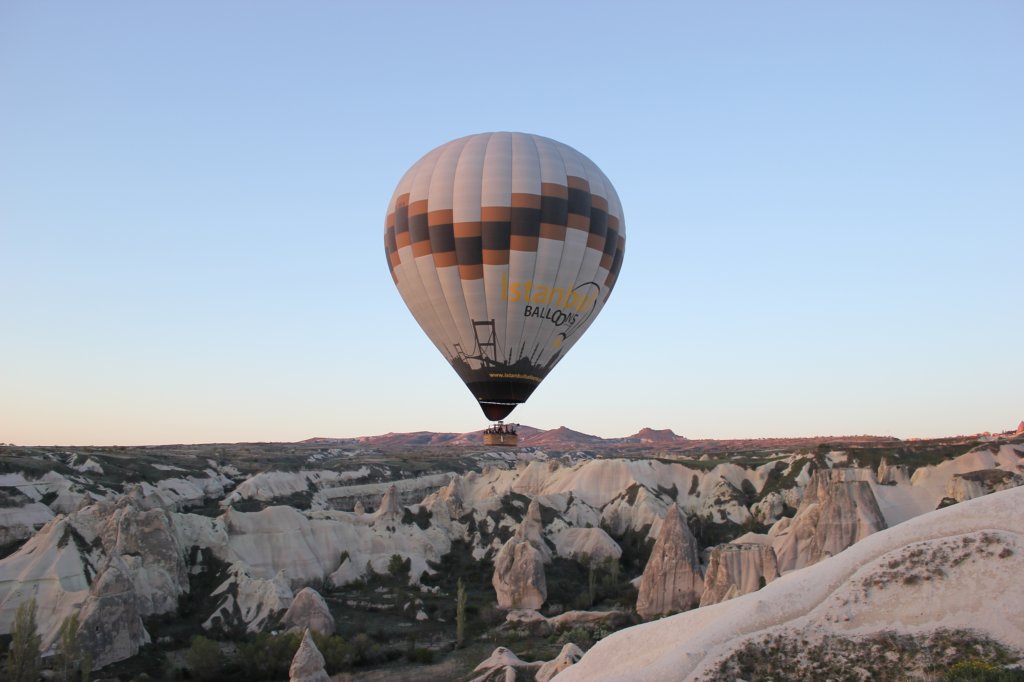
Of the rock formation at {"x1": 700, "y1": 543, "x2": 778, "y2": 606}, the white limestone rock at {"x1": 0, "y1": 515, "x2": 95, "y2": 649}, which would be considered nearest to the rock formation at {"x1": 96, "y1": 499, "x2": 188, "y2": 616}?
the white limestone rock at {"x1": 0, "y1": 515, "x2": 95, "y2": 649}

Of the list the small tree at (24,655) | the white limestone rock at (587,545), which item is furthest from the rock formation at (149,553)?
the white limestone rock at (587,545)

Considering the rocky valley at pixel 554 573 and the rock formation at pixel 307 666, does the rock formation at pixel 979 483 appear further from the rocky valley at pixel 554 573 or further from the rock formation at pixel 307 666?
the rock formation at pixel 307 666

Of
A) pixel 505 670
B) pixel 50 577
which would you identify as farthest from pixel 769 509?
pixel 50 577

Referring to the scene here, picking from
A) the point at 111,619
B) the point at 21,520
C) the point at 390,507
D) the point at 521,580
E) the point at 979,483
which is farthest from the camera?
the point at 390,507

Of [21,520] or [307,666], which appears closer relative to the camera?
[307,666]

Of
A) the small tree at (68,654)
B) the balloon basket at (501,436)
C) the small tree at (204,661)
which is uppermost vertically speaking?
the balloon basket at (501,436)

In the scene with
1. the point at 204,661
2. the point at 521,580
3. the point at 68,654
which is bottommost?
the point at 204,661

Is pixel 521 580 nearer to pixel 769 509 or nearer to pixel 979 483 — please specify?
pixel 769 509

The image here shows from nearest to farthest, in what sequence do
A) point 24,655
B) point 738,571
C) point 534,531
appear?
point 24,655
point 738,571
point 534,531
